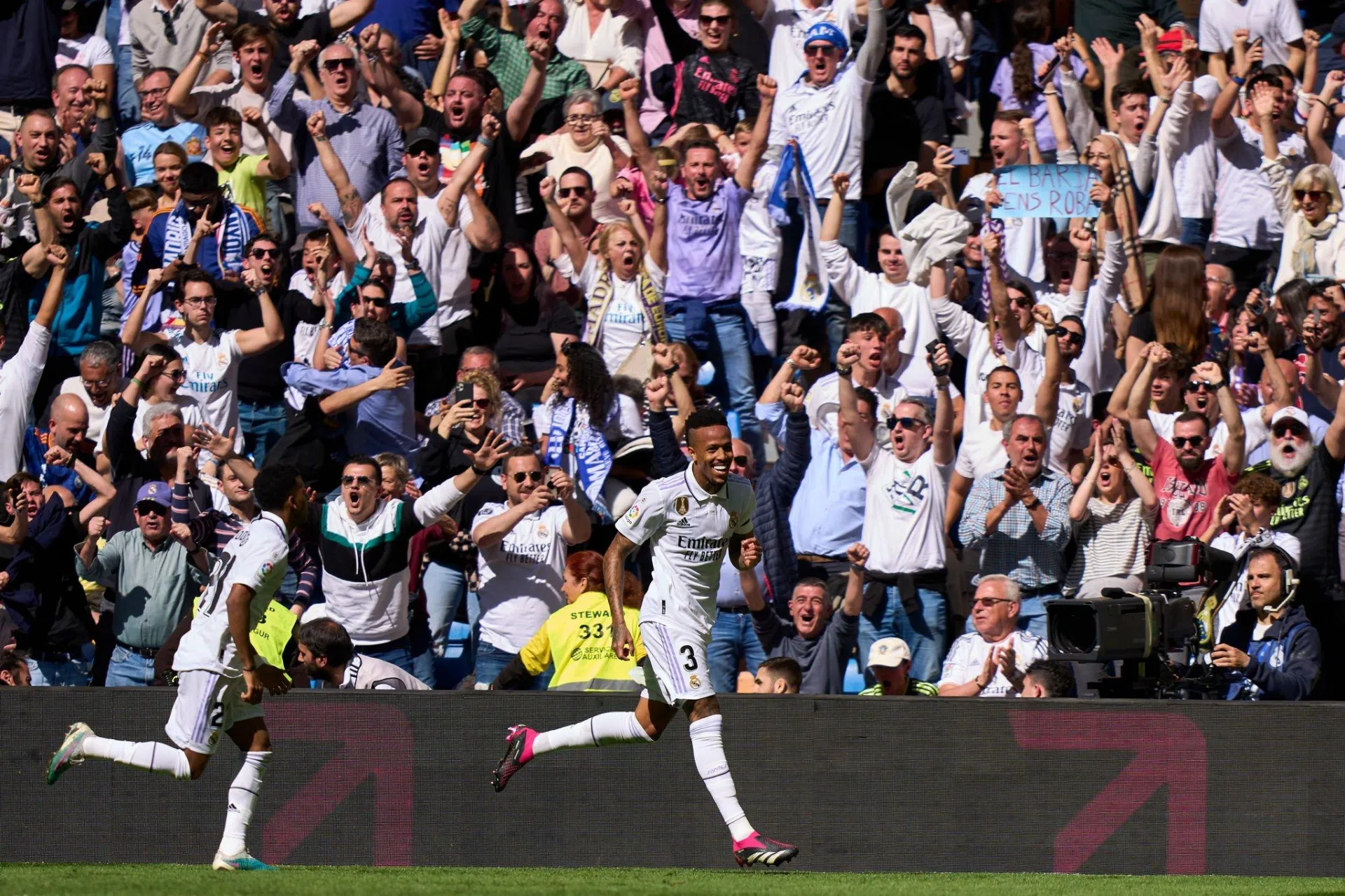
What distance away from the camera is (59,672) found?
1258 centimetres

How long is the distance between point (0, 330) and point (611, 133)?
4866 mm

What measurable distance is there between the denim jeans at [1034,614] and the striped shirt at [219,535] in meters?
4.28

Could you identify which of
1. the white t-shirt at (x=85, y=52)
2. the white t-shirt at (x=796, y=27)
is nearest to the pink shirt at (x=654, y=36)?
the white t-shirt at (x=796, y=27)

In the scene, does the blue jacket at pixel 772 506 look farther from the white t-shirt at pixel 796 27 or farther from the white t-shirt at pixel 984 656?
the white t-shirt at pixel 796 27

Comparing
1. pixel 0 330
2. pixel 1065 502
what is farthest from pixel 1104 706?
pixel 0 330

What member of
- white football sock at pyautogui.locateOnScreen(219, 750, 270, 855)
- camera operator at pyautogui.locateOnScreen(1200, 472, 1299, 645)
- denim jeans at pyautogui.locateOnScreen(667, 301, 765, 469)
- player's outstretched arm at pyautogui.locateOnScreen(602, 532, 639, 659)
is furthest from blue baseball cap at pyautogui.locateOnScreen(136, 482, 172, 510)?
camera operator at pyautogui.locateOnScreen(1200, 472, 1299, 645)

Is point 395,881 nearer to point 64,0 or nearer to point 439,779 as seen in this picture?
point 439,779

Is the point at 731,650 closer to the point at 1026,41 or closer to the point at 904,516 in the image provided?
the point at 904,516

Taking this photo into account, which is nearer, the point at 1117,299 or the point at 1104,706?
the point at 1104,706

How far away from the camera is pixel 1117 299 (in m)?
14.1

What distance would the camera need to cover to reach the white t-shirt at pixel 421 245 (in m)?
14.3

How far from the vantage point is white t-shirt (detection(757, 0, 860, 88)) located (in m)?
16.0

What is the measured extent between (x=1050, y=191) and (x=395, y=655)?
5.40m

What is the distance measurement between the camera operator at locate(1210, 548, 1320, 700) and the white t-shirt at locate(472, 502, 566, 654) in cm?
403
